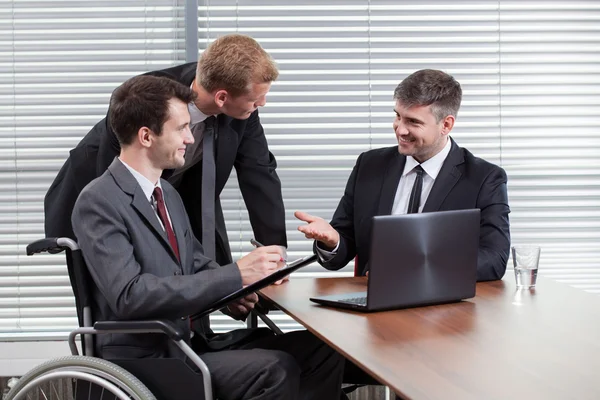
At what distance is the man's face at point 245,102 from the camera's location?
2924mm

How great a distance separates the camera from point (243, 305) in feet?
8.68

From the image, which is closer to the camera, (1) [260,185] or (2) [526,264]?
(2) [526,264]

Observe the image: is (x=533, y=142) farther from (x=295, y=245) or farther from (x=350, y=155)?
(x=295, y=245)

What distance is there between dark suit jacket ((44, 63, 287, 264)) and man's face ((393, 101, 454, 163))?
1.90 ft

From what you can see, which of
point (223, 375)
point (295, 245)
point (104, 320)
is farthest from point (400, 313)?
point (295, 245)

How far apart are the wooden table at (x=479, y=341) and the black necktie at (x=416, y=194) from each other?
1.54ft

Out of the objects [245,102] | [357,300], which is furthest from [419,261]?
[245,102]

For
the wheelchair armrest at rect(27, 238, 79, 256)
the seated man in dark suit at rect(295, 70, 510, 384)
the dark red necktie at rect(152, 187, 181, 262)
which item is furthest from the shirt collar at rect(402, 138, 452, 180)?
the wheelchair armrest at rect(27, 238, 79, 256)

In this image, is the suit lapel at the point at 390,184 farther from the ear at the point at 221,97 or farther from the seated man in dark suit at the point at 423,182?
the ear at the point at 221,97

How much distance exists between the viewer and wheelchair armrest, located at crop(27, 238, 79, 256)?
219 cm

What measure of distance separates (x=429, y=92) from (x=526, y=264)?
74cm

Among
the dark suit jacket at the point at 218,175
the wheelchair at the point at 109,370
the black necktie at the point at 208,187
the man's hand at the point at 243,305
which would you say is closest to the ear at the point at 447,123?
the dark suit jacket at the point at 218,175

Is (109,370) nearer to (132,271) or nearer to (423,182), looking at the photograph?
(132,271)

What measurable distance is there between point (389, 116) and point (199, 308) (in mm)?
1934
